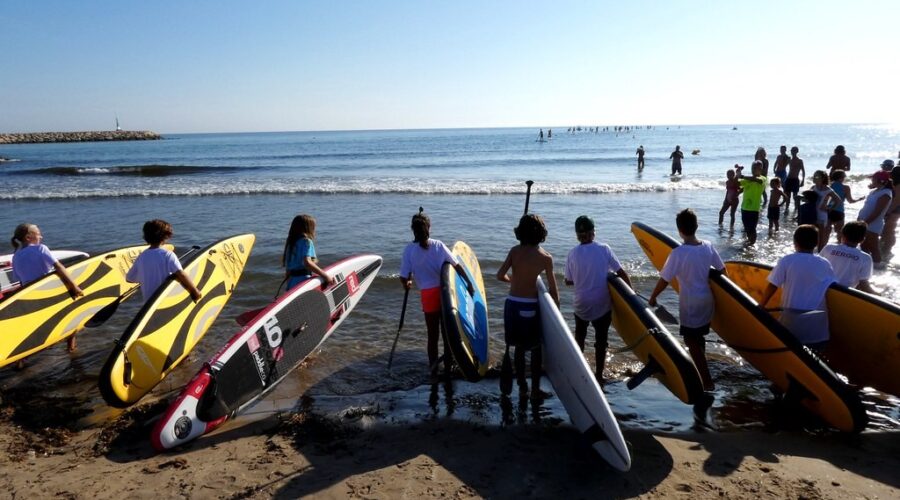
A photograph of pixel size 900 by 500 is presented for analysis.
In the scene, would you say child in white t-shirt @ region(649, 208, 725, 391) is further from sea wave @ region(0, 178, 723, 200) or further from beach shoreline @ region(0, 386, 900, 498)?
sea wave @ region(0, 178, 723, 200)

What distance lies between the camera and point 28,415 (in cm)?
458

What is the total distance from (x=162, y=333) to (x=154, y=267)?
26.1 inches

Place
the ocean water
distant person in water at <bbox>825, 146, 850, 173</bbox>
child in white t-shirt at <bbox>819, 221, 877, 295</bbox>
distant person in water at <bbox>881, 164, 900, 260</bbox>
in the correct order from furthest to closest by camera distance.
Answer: distant person in water at <bbox>825, 146, 850, 173</bbox>
distant person in water at <bbox>881, 164, 900, 260</bbox>
the ocean water
child in white t-shirt at <bbox>819, 221, 877, 295</bbox>

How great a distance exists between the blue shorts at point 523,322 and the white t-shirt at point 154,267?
332 cm

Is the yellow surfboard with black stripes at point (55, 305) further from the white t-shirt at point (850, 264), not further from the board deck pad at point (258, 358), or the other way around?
the white t-shirt at point (850, 264)

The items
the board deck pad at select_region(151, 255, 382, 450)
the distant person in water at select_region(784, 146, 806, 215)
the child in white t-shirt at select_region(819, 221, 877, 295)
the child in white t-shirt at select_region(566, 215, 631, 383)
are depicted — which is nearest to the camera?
the board deck pad at select_region(151, 255, 382, 450)

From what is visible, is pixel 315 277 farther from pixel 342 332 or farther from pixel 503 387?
pixel 503 387

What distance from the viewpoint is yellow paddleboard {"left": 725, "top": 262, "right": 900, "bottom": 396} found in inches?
167

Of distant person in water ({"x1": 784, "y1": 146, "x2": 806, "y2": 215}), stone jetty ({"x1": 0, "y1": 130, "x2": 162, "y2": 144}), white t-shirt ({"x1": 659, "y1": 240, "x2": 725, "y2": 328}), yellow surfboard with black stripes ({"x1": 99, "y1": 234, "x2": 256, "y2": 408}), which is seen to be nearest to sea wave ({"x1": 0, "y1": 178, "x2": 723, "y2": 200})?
distant person in water ({"x1": 784, "y1": 146, "x2": 806, "y2": 215})

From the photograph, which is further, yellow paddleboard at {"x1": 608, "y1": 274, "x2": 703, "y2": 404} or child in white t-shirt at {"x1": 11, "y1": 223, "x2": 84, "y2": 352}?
child in white t-shirt at {"x1": 11, "y1": 223, "x2": 84, "y2": 352}

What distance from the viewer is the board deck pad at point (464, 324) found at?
4488 mm

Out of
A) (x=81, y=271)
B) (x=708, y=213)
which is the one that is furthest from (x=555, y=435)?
(x=708, y=213)

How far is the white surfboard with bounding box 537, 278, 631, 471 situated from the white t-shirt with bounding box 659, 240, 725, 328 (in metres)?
1.20

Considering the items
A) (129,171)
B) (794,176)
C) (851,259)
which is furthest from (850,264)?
(129,171)
